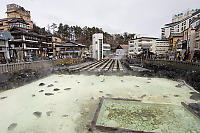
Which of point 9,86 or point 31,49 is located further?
point 31,49

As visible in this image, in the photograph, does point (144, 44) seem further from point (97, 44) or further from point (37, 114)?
point (37, 114)

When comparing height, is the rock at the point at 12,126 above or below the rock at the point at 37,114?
below

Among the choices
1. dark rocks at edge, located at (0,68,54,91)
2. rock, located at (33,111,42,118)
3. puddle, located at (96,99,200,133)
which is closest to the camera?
puddle, located at (96,99,200,133)

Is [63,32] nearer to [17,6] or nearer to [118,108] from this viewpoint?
[17,6]

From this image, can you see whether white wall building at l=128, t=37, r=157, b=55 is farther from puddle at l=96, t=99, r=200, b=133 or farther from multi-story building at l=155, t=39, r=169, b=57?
puddle at l=96, t=99, r=200, b=133

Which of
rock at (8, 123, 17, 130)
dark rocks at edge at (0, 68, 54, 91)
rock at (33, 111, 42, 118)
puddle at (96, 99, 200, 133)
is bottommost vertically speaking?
rock at (8, 123, 17, 130)

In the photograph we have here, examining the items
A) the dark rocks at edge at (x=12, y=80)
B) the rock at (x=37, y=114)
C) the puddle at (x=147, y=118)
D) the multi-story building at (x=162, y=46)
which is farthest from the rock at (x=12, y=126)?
the multi-story building at (x=162, y=46)

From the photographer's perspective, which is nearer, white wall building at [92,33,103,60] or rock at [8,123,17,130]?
rock at [8,123,17,130]

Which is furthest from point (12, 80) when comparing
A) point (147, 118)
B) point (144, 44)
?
point (144, 44)

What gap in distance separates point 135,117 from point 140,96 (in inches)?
84.3

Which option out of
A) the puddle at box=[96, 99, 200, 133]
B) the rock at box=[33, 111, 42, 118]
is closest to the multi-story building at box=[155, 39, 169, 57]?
the puddle at box=[96, 99, 200, 133]

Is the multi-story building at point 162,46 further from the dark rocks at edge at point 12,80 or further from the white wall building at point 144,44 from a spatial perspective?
the dark rocks at edge at point 12,80

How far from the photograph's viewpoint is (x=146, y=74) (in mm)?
9945

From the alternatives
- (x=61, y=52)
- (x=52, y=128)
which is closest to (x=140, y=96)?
(x=52, y=128)
